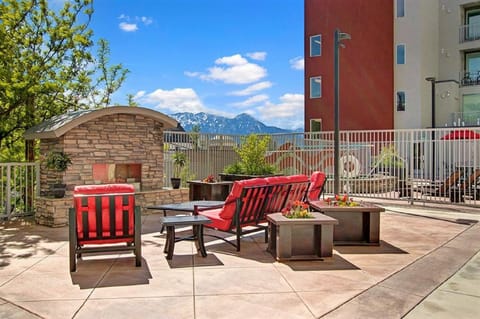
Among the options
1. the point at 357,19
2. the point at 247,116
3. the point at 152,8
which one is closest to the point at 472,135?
the point at 152,8

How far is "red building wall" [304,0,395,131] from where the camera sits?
79.6 ft

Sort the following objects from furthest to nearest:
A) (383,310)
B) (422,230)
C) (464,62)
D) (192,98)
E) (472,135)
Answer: (192,98) → (464,62) → (472,135) → (422,230) → (383,310)

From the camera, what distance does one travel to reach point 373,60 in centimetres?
2448

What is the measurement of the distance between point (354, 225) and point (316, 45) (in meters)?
20.8

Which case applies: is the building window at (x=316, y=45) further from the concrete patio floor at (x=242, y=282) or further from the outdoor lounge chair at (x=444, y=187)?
the concrete patio floor at (x=242, y=282)

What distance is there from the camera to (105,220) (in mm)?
5676

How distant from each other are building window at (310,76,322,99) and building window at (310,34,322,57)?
1.53m

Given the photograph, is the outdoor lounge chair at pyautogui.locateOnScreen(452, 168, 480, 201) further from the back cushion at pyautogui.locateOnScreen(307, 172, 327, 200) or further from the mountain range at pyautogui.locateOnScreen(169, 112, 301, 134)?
the mountain range at pyautogui.locateOnScreen(169, 112, 301, 134)

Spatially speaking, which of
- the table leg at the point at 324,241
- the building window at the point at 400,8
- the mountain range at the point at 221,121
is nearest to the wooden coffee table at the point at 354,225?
the table leg at the point at 324,241

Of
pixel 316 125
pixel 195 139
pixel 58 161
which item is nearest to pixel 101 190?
pixel 58 161

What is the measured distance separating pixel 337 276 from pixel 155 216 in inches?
240

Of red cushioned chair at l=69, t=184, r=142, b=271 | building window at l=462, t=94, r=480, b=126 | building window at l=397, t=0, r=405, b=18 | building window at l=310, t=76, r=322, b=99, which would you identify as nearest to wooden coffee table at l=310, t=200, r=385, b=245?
red cushioned chair at l=69, t=184, r=142, b=271

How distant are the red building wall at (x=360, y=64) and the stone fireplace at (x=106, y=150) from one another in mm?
15987

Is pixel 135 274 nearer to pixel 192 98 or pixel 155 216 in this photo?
pixel 155 216
